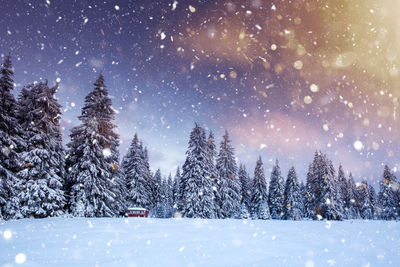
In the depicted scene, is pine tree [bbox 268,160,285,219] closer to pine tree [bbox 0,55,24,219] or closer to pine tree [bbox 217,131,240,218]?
pine tree [bbox 217,131,240,218]

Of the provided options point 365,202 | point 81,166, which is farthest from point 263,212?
point 81,166

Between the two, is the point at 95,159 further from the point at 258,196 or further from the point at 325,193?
the point at 325,193

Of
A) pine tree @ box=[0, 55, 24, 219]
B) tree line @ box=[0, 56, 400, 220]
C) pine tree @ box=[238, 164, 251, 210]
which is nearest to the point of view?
pine tree @ box=[0, 55, 24, 219]

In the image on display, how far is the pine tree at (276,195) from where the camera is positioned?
5197cm

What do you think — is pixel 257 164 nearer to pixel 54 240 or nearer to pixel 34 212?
pixel 34 212

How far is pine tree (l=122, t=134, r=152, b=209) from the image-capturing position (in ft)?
115

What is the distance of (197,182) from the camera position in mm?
32500

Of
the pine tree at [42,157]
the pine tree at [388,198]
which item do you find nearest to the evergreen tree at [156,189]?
the pine tree at [42,157]

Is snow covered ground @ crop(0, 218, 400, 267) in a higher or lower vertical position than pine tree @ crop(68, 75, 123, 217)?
lower

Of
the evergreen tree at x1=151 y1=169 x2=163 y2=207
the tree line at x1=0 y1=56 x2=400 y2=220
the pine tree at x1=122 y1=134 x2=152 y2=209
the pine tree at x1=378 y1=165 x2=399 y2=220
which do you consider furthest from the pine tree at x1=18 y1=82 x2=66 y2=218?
the pine tree at x1=378 y1=165 x2=399 y2=220

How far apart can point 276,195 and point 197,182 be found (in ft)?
88.7

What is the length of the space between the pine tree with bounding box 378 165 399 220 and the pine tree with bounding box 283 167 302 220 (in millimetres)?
23285

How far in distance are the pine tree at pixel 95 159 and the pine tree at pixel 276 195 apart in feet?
121

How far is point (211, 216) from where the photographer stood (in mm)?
31109
